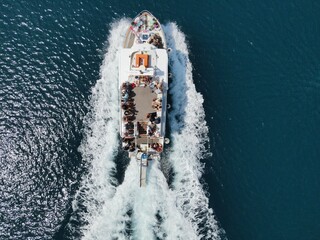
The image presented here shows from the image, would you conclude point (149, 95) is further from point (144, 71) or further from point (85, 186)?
point (85, 186)

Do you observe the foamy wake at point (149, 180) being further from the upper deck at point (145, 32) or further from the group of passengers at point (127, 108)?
the group of passengers at point (127, 108)

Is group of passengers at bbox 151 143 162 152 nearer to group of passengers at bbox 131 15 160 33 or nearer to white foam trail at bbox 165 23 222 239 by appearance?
white foam trail at bbox 165 23 222 239

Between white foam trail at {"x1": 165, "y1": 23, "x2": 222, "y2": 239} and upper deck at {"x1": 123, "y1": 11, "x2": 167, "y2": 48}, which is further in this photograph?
upper deck at {"x1": 123, "y1": 11, "x2": 167, "y2": 48}

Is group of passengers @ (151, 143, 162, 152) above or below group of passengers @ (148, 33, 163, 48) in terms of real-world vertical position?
below

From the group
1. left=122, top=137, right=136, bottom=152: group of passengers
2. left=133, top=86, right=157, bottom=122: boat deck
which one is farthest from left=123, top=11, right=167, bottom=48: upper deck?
left=122, top=137, right=136, bottom=152: group of passengers

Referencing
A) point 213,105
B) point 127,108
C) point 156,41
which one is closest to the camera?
point 127,108

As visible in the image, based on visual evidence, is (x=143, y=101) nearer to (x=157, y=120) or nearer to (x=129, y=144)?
(x=157, y=120)

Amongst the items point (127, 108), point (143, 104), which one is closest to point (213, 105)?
point (143, 104)
